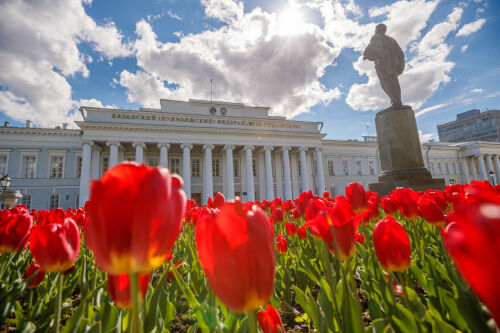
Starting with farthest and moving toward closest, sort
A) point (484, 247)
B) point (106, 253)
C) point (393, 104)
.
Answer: point (393, 104), point (106, 253), point (484, 247)

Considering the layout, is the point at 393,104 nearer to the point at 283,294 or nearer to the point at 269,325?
the point at 283,294

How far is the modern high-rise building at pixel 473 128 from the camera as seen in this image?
238 ft

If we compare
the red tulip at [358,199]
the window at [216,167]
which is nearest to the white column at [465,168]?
the window at [216,167]

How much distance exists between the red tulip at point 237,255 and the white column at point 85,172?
23259 mm

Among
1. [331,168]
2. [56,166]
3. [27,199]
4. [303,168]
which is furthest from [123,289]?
[331,168]

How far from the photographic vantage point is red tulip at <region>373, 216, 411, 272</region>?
0.90m

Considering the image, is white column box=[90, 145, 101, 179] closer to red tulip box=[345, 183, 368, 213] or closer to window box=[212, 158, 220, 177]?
window box=[212, 158, 220, 177]

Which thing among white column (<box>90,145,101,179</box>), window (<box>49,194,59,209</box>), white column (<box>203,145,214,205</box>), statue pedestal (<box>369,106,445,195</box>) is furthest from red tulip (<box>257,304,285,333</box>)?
window (<box>49,194,59,209</box>)

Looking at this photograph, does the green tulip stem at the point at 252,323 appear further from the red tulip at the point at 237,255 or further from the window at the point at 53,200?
the window at the point at 53,200

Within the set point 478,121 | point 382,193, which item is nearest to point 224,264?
point 382,193

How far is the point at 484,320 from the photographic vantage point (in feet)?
2.42

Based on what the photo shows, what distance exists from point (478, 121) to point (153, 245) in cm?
10637

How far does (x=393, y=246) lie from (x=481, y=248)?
75cm

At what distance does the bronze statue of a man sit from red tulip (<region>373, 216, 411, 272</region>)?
7.32 metres
